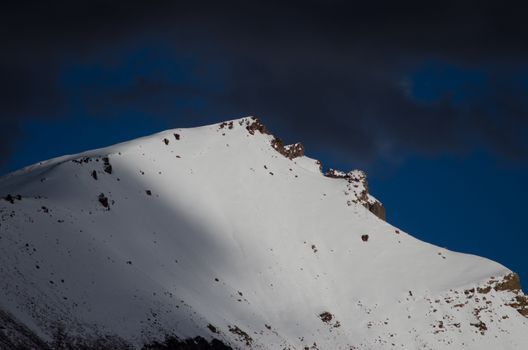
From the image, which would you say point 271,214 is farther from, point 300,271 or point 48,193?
point 48,193

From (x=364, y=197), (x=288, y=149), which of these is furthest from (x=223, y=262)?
(x=288, y=149)

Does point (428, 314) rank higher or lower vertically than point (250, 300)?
higher

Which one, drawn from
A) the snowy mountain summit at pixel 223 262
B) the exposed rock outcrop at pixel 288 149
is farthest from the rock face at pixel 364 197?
the exposed rock outcrop at pixel 288 149

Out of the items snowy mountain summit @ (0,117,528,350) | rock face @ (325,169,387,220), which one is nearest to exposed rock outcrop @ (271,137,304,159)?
snowy mountain summit @ (0,117,528,350)

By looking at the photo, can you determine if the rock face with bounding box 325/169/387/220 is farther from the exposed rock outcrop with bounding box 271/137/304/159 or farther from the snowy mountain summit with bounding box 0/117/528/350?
the exposed rock outcrop with bounding box 271/137/304/159

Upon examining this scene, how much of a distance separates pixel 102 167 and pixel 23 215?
2190 cm

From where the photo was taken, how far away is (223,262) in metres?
93.3

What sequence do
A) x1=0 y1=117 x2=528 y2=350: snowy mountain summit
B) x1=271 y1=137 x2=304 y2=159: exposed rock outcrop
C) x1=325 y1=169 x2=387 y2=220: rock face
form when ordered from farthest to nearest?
1. x1=271 y1=137 x2=304 y2=159: exposed rock outcrop
2. x1=325 y1=169 x2=387 y2=220: rock face
3. x1=0 y1=117 x2=528 y2=350: snowy mountain summit

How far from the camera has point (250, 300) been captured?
89.6 m

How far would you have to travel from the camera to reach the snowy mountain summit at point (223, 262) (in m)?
65.0

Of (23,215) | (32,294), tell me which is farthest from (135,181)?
(32,294)

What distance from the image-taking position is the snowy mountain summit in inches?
2559

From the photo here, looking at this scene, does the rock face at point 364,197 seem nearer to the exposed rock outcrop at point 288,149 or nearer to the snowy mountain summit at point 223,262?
the snowy mountain summit at point 223,262

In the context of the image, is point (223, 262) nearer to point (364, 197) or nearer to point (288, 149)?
point (364, 197)
